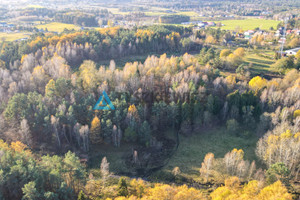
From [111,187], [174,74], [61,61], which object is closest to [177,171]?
[111,187]

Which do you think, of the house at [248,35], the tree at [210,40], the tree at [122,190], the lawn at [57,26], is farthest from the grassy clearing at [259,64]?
the lawn at [57,26]

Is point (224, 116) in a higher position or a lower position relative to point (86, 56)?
lower

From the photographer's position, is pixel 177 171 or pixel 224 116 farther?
pixel 224 116

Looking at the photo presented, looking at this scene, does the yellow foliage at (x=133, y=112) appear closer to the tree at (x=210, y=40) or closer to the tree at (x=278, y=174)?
the tree at (x=278, y=174)

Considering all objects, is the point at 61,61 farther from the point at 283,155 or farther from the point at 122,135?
the point at 283,155

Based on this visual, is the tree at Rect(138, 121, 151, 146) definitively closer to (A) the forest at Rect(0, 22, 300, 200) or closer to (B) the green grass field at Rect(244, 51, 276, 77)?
(A) the forest at Rect(0, 22, 300, 200)

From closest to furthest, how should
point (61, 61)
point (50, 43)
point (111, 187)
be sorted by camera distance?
point (111, 187) → point (61, 61) → point (50, 43)

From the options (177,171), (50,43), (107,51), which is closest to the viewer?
(177,171)

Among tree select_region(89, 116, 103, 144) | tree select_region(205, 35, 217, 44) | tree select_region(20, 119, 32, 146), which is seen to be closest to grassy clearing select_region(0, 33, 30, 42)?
tree select_region(20, 119, 32, 146)
